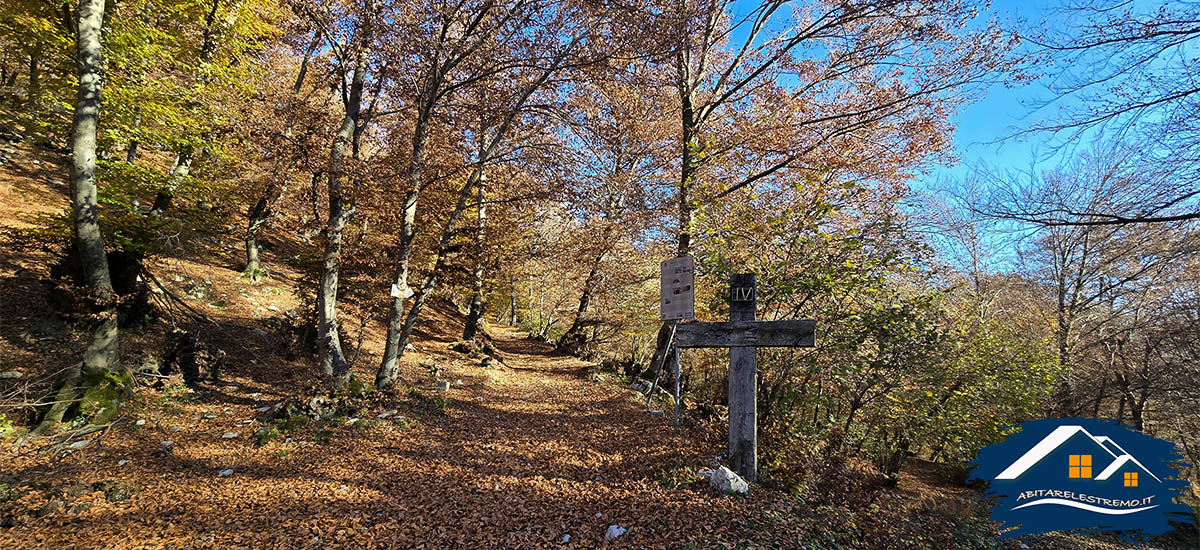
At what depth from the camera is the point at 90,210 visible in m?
5.55

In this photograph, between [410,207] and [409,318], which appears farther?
[409,318]

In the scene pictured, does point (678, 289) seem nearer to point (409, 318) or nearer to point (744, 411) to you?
point (744, 411)

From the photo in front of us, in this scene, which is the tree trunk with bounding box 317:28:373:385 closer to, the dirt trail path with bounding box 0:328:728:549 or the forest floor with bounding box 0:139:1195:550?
the forest floor with bounding box 0:139:1195:550

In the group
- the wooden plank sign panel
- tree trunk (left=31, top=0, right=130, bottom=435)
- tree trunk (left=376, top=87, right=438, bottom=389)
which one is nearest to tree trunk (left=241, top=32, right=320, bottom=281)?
tree trunk (left=31, top=0, right=130, bottom=435)

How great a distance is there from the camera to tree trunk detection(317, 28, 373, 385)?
6789 mm

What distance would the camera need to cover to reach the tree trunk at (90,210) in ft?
17.7

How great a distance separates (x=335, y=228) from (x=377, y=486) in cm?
428

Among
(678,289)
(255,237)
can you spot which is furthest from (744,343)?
(255,237)

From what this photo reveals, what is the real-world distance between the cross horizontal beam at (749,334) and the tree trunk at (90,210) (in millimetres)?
7517

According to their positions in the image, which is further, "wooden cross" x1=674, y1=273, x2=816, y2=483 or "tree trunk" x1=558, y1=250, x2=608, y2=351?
"tree trunk" x1=558, y1=250, x2=608, y2=351

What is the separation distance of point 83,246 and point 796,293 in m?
9.62

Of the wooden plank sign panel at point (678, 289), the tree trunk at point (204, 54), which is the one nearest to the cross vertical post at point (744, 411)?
the wooden plank sign panel at point (678, 289)

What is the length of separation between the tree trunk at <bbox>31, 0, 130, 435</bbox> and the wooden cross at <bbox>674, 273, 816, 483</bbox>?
25.7 ft

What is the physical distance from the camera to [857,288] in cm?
543
